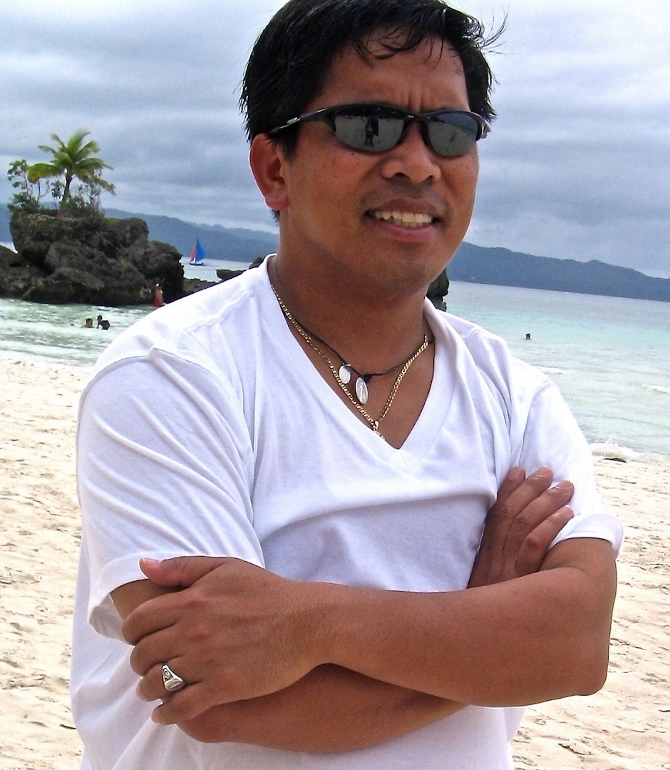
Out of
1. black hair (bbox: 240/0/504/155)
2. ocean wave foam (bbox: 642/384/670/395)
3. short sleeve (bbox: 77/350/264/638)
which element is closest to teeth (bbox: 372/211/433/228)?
black hair (bbox: 240/0/504/155)

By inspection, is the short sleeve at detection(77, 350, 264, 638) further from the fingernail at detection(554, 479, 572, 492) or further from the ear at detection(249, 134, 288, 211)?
the fingernail at detection(554, 479, 572, 492)

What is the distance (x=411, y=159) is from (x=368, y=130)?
96 mm

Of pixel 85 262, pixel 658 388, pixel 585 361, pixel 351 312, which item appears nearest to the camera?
pixel 351 312

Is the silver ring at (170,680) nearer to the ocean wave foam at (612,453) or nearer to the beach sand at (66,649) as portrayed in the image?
the beach sand at (66,649)

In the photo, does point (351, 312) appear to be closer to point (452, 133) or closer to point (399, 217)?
point (399, 217)

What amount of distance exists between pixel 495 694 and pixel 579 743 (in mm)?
2842

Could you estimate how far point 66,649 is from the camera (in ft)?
13.8

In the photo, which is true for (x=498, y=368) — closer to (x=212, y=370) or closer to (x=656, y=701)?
(x=212, y=370)

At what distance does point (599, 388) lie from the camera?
84.9 ft

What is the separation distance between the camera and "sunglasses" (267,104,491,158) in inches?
64.7

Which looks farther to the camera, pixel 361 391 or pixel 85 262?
pixel 85 262

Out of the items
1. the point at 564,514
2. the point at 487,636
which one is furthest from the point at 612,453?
the point at 487,636

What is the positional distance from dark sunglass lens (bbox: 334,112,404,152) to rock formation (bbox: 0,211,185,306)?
37422 millimetres

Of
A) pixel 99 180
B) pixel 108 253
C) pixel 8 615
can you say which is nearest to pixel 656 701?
pixel 8 615
